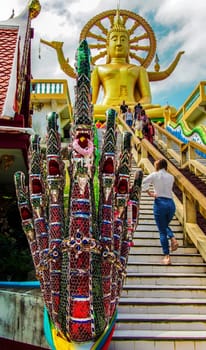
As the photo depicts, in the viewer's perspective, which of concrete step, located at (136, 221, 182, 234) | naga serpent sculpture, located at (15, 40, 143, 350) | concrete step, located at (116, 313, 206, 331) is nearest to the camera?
naga serpent sculpture, located at (15, 40, 143, 350)

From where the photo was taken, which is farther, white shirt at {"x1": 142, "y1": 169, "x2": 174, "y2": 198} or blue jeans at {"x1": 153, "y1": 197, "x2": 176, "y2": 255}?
white shirt at {"x1": 142, "y1": 169, "x2": 174, "y2": 198}

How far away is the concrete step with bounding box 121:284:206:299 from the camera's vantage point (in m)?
4.60

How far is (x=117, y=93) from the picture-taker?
22375mm

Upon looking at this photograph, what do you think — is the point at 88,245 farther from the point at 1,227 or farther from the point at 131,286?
the point at 1,227

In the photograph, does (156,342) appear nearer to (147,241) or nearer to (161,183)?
(161,183)

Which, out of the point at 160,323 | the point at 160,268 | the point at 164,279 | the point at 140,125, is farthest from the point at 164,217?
the point at 140,125

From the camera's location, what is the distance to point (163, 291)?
183 inches

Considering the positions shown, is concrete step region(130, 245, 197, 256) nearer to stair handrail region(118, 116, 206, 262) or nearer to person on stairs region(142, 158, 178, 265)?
stair handrail region(118, 116, 206, 262)

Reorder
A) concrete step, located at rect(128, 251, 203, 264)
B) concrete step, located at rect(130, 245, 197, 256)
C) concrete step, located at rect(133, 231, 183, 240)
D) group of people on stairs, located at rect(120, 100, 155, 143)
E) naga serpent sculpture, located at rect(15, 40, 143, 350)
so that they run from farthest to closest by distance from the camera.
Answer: group of people on stairs, located at rect(120, 100, 155, 143)
concrete step, located at rect(133, 231, 183, 240)
concrete step, located at rect(130, 245, 197, 256)
concrete step, located at rect(128, 251, 203, 264)
naga serpent sculpture, located at rect(15, 40, 143, 350)

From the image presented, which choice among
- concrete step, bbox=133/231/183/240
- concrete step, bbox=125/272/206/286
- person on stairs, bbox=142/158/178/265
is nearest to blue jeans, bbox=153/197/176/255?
person on stairs, bbox=142/158/178/265

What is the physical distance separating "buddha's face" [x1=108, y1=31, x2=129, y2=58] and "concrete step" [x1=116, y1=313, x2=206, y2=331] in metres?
20.6

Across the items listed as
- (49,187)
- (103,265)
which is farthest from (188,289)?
(49,187)

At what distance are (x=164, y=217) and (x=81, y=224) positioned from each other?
2.47 meters

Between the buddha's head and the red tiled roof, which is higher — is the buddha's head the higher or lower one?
the higher one
